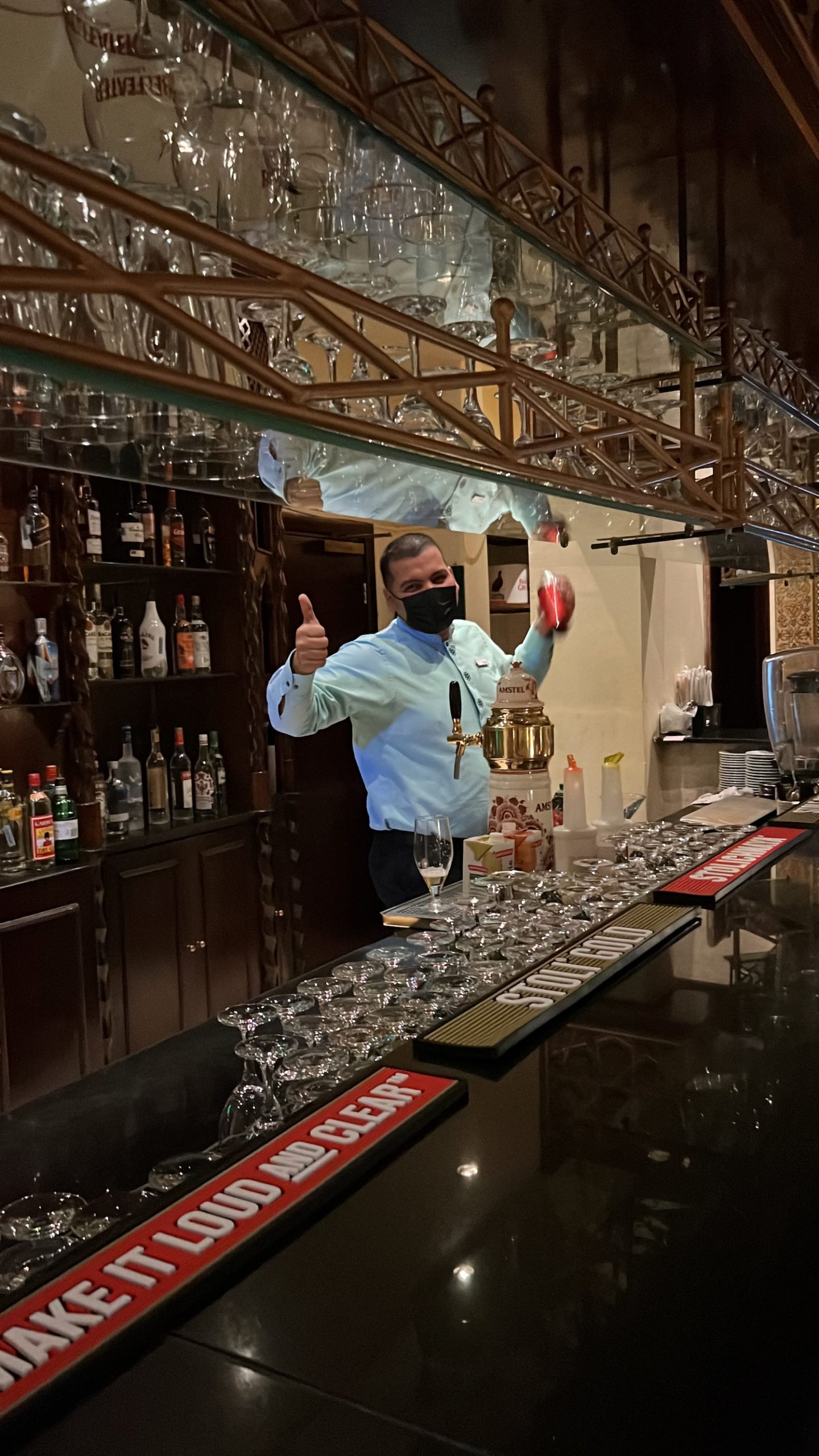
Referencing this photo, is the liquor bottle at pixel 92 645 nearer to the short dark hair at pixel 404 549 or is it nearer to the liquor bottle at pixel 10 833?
the liquor bottle at pixel 10 833

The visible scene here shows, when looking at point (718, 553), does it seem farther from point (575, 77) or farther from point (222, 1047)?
point (222, 1047)

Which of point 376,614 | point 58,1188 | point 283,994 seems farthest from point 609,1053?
point 376,614

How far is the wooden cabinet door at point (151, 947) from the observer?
3.84 m

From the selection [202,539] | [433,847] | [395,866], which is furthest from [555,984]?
[202,539]

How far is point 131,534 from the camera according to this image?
4008mm

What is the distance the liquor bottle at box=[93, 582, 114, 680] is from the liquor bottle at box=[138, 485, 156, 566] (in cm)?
22

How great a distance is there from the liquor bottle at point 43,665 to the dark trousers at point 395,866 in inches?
47.0

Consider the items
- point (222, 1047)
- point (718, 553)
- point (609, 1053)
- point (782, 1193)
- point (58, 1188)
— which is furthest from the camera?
point (718, 553)

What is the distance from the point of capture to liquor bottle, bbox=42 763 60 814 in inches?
145

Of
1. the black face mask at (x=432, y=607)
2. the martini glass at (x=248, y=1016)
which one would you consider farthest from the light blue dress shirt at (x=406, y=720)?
the martini glass at (x=248, y=1016)

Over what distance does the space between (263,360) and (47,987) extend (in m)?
2.77

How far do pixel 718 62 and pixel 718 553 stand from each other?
1.58 meters

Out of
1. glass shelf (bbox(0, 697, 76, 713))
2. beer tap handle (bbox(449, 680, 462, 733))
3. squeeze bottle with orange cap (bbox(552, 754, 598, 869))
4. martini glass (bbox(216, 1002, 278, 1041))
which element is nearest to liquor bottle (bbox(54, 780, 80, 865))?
glass shelf (bbox(0, 697, 76, 713))

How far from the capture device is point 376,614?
563 cm
